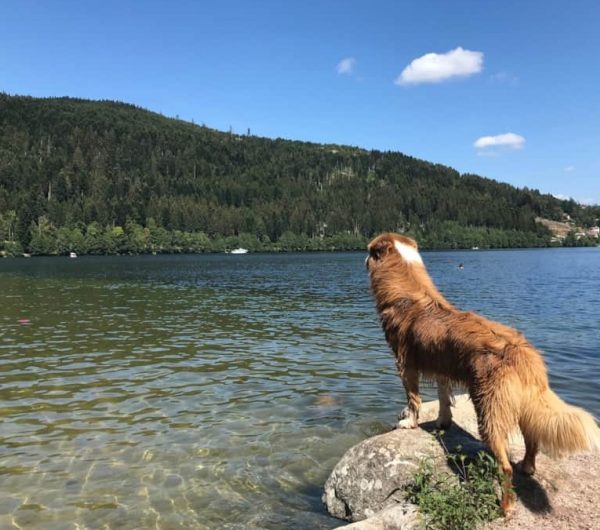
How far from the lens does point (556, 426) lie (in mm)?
4930

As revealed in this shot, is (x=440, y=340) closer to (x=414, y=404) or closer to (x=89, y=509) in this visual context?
(x=414, y=404)

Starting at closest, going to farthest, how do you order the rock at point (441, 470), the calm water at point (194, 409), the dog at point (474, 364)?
the dog at point (474, 364) → the rock at point (441, 470) → the calm water at point (194, 409)

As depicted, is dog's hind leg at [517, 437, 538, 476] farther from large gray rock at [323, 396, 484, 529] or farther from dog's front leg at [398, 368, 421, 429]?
dog's front leg at [398, 368, 421, 429]

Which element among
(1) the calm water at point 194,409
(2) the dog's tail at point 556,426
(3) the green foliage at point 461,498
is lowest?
(1) the calm water at point 194,409

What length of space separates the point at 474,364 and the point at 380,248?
2.24 meters

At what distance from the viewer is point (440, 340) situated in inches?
244

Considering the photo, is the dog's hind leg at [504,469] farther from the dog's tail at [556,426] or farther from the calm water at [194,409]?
the calm water at [194,409]

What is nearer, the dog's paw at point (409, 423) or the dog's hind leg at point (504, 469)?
the dog's hind leg at point (504, 469)

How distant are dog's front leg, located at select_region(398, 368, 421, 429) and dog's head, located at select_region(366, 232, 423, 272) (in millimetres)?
→ 1485

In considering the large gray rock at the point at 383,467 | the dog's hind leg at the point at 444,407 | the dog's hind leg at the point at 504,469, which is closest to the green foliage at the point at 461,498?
the dog's hind leg at the point at 504,469

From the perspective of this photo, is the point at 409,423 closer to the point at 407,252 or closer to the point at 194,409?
the point at 407,252

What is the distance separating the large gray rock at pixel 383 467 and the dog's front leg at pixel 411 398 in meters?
0.10

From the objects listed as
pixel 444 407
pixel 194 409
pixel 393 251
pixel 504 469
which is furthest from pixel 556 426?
pixel 194 409

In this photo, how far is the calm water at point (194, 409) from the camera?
7.59m
